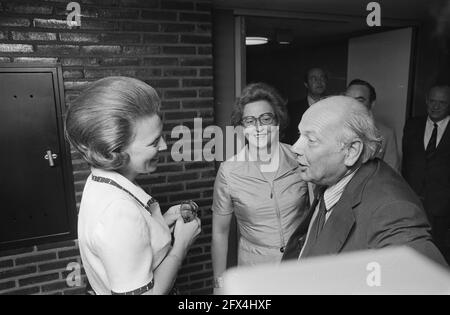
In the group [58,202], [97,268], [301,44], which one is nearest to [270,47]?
[301,44]

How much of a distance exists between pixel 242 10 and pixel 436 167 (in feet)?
7.51

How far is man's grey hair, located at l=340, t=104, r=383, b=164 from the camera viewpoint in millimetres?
1291

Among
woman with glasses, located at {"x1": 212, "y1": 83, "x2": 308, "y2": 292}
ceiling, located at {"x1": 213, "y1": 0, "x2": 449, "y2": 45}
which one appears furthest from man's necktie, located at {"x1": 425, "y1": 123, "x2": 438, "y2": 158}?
woman with glasses, located at {"x1": 212, "y1": 83, "x2": 308, "y2": 292}

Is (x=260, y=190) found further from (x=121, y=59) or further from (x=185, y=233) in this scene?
(x=121, y=59)

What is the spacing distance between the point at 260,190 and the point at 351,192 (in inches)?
26.8

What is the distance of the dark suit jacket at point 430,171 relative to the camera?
122 inches

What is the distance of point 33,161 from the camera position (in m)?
2.37

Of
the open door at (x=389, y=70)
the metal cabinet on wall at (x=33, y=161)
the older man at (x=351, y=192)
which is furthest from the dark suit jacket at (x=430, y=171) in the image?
the metal cabinet on wall at (x=33, y=161)

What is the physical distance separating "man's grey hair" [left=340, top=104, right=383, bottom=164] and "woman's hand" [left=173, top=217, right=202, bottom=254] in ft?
2.16

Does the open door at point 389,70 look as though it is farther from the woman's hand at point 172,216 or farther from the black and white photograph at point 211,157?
the woman's hand at point 172,216

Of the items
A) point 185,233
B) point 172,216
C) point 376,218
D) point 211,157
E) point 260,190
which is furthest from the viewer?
point 211,157

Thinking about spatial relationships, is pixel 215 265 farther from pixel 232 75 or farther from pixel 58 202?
pixel 232 75

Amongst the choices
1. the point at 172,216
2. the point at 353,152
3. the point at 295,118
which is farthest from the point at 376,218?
the point at 295,118

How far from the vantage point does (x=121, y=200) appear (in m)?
0.98
